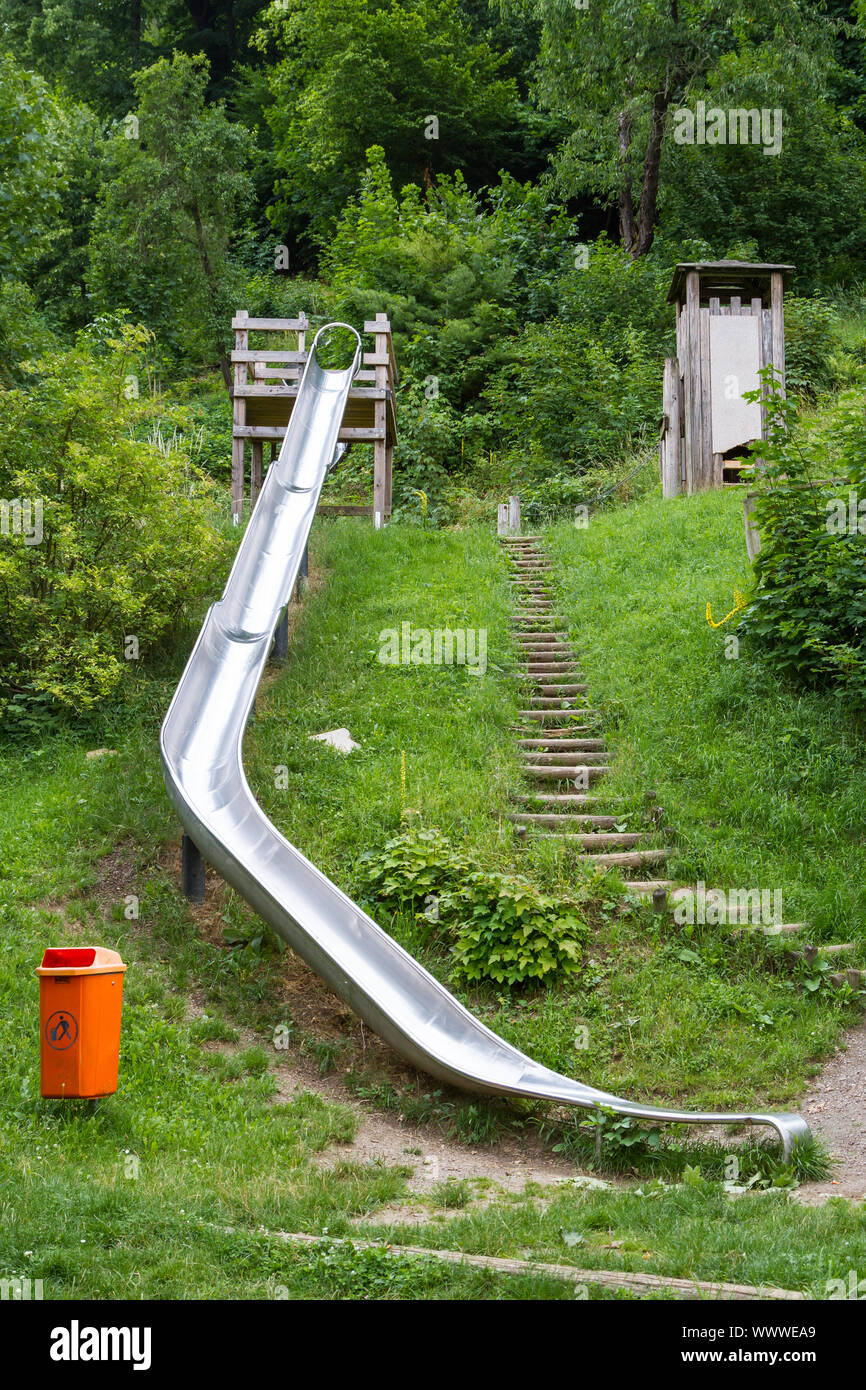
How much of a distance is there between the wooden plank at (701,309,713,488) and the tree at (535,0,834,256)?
11295mm

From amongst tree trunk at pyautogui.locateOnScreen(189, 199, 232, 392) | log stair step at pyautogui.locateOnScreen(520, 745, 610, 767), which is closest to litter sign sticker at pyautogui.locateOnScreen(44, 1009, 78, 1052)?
log stair step at pyautogui.locateOnScreen(520, 745, 610, 767)

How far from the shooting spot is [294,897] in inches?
327

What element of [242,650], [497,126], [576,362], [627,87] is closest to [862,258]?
[627,87]

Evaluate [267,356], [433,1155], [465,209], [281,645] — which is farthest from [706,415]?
[465,209]

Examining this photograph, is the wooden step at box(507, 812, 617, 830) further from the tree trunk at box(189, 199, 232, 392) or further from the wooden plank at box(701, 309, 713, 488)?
the tree trunk at box(189, 199, 232, 392)

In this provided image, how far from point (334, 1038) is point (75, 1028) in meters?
2.27

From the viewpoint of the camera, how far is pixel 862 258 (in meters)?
30.3

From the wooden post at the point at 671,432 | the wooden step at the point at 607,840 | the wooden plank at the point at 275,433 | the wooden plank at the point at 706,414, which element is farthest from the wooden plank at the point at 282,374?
the wooden step at the point at 607,840

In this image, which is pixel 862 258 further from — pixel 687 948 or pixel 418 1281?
pixel 418 1281

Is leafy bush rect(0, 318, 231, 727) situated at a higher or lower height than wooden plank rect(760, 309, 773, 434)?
lower

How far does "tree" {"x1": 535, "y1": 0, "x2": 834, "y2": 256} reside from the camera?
26.1 meters

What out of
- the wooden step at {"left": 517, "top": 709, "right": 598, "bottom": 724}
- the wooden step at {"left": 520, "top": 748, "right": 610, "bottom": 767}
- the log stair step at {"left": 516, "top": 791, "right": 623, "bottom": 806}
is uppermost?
the wooden step at {"left": 517, "top": 709, "right": 598, "bottom": 724}

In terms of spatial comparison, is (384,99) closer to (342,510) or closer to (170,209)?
(170,209)

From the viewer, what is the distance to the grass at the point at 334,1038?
4.75 meters
